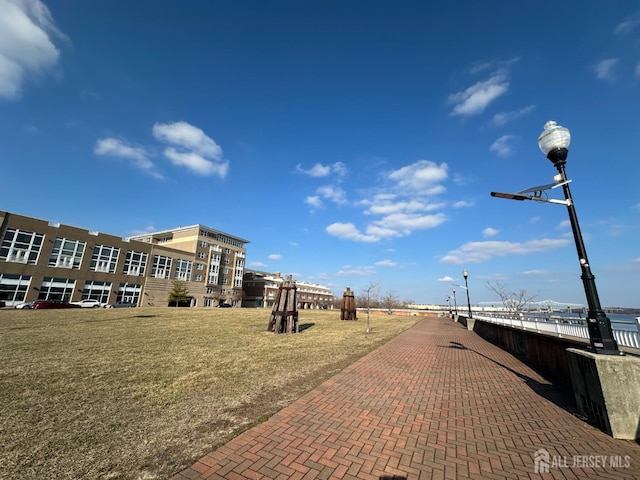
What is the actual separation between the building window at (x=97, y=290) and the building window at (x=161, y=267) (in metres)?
8.44

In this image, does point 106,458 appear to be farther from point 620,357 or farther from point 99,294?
point 99,294

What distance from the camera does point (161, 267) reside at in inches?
2243

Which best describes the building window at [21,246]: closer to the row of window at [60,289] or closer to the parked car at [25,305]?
the row of window at [60,289]


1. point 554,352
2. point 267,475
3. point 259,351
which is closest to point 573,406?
point 554,352

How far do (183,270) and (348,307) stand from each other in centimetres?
4513

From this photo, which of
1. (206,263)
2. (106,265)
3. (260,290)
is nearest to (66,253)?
(106,265)

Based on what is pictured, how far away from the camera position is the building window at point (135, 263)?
168 feet

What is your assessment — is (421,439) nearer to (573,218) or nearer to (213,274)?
(573,218)

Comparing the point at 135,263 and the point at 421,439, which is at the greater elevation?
the point at 135,263

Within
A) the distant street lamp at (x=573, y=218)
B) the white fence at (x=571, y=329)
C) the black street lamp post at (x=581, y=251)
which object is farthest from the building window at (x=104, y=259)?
the black street lamp post at (x=581, y=251)

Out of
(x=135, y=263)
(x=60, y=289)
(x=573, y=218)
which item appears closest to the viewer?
(x=573, y=218)

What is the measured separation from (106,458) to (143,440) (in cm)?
52

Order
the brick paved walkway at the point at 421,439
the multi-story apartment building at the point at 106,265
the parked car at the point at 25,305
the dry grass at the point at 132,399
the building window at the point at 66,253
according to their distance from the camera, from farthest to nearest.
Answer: the building window at the point at 66,253 → the multi-story apartment building at the point at 106,265 → the parked car at the point at 25,305 → the dry grass at the point at 132,399 → the brick paved walkway at the point at 421,439

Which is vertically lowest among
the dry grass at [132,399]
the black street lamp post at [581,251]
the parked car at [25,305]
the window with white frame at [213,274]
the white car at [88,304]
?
the dry grass at [132,399]
